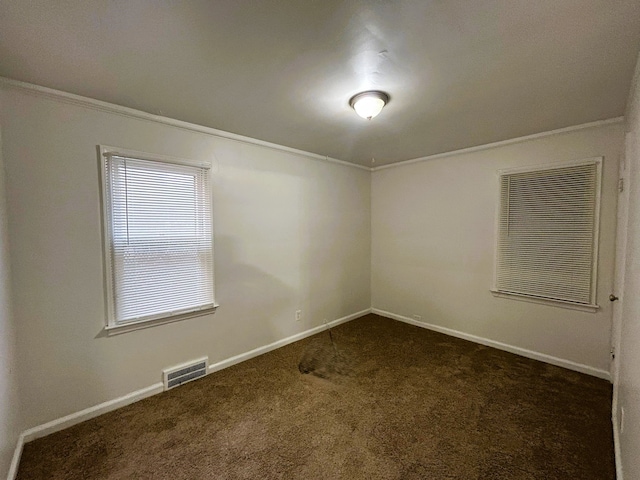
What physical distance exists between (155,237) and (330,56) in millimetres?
1955

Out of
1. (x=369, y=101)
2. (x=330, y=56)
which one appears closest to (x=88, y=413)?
(x=330, y=56)

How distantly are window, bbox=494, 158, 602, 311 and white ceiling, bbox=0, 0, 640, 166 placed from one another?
0.60 m

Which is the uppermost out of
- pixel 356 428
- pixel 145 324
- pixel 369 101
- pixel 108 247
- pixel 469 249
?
pixel 369 101

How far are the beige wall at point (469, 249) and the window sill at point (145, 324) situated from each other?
2742 millimetres

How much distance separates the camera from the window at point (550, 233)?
254cm

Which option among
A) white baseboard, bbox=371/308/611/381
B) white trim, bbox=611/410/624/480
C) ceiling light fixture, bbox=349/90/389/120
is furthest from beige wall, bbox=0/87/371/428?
white trim, bbox=611/410/624/480

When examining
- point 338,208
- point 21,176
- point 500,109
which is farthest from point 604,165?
point 21,176

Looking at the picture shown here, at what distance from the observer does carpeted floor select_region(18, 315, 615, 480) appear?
160 cm

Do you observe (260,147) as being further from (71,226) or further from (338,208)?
(71,226)

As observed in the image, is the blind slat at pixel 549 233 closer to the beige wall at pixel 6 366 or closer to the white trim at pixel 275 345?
the white trim at pixel 275 345

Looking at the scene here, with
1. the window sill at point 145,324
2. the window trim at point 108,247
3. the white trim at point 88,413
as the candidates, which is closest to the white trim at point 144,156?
the window trim at point 108,247

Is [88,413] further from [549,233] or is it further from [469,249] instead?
[549,233]

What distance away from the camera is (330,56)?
1.49 metres

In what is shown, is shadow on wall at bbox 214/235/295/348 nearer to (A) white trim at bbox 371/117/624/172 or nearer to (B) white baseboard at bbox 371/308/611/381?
(B) white baseboard at bbox 371/308/611/381
